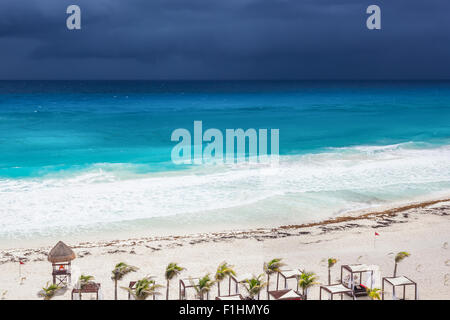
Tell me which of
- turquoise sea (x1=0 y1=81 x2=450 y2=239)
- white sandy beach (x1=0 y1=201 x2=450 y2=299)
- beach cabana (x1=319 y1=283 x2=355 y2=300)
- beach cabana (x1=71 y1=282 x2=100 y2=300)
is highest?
turquoise sea (x1=0 y1=81 x2=450 y2=239)

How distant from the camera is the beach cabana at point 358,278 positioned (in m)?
11.0

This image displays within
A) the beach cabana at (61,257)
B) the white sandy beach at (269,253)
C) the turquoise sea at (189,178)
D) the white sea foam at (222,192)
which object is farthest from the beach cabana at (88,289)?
the white sea foam at (222,192)

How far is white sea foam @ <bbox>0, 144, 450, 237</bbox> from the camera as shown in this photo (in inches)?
716

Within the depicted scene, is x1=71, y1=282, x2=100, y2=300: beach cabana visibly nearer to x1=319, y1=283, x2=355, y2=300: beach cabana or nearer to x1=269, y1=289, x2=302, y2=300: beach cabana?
x1=269, y1=289, x2=302, y2=300: beach cabana

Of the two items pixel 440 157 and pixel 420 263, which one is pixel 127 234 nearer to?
pixel 420 263

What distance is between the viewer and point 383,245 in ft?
48.5

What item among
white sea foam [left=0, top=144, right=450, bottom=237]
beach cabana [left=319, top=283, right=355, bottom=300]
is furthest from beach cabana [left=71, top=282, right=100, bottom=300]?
white sea foam [left=0, top=144, right=450, bottom=237]

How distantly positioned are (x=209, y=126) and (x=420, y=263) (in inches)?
1588

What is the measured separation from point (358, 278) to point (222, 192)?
32.5 ft

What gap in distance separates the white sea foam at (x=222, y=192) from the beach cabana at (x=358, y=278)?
5435 mm

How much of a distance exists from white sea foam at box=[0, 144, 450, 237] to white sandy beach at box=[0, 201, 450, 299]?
6.85 feet

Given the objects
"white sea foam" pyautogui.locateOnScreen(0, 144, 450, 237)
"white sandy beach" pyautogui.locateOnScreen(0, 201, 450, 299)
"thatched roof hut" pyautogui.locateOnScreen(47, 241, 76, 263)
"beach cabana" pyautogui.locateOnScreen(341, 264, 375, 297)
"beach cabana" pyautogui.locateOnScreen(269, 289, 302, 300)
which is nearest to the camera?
"beach cabana" pyautogui.locateOnScreen(269, 289, 302, 300)

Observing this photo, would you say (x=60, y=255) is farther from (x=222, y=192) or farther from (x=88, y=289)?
(x=222, y=192)

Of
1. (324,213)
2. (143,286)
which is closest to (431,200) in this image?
(324,213)
